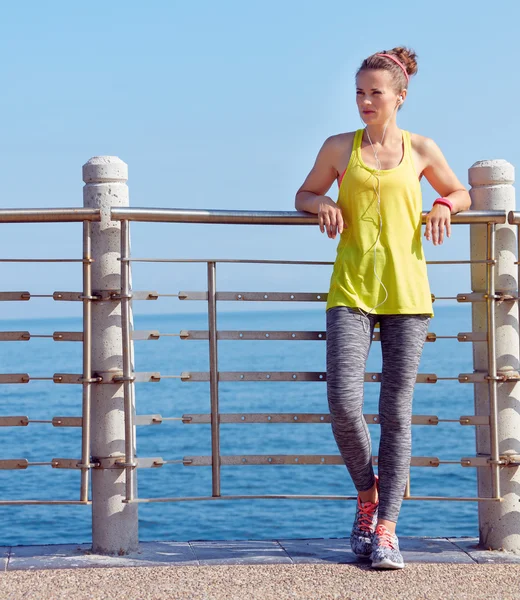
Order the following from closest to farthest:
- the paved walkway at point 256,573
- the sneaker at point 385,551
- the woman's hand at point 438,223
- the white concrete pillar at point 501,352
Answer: the paved walkway at point 256,573, the sneaker at point 385,551, the woman's hand at point 438,223, the white concrete pillar at point 501,352

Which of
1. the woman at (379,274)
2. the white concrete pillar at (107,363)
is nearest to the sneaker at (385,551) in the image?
the woman at (379,274)

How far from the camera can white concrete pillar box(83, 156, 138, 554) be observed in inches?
152

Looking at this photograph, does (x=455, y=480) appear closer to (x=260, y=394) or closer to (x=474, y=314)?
(x=260, y=394)

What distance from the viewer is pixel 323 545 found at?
3979 millimetres

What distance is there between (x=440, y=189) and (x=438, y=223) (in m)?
0.22

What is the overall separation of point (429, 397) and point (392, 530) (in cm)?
3759

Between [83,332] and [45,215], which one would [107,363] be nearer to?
[83,332]

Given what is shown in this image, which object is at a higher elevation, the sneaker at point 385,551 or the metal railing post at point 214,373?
the metal railing post at point 214,373

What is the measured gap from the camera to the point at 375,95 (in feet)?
11.6

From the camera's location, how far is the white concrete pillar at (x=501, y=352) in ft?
13.2

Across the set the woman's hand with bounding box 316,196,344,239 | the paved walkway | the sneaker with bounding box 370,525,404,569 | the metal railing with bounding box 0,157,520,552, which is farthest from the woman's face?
the paved walkway

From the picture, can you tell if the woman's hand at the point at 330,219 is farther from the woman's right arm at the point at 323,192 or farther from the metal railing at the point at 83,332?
the metal railing at the point at 83,332

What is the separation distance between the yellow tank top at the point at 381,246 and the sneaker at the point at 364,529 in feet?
2.42

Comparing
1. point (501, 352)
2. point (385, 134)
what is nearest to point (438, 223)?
point (385, 134)
